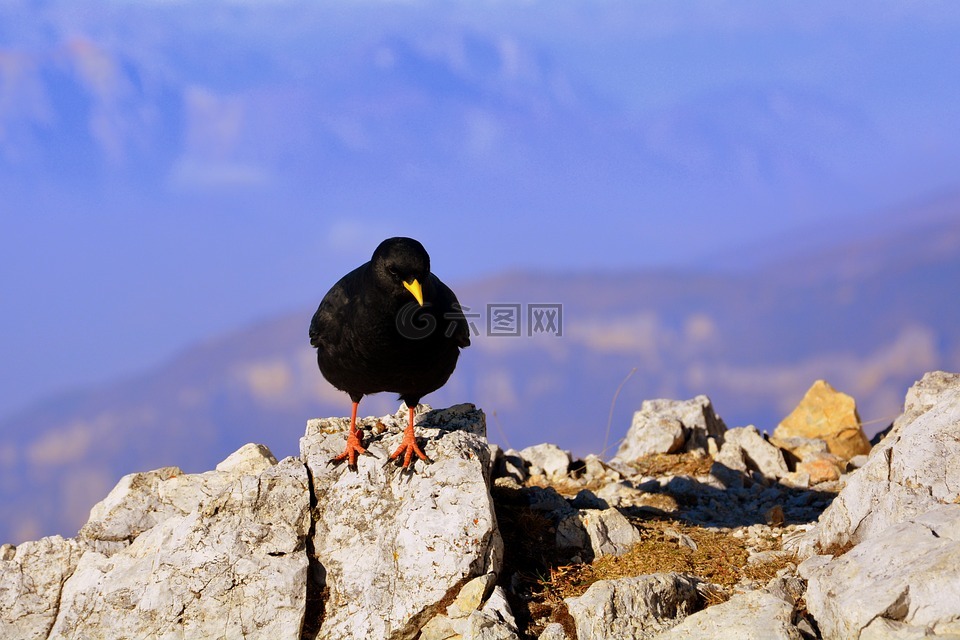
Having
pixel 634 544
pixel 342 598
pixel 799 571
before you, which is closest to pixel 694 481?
pixel 634 544

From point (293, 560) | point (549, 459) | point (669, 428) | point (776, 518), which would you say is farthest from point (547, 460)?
point (293, 560)

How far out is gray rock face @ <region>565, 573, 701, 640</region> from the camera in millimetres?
5984

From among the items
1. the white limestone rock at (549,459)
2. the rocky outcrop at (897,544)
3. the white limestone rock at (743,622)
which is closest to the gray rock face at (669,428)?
the white limestone rock at (549,459)

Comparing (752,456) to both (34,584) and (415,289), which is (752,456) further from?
(34,584)

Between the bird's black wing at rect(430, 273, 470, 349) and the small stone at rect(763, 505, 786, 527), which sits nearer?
the bird's black wing at rect(430, 273, 470, 349)

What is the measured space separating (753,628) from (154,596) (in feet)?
15.5

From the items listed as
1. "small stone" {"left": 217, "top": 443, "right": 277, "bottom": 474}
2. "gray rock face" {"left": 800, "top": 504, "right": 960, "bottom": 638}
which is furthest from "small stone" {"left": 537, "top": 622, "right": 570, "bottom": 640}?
"small stone" {"left": 217, "top": 443, "right": 277, "bottom": 474}

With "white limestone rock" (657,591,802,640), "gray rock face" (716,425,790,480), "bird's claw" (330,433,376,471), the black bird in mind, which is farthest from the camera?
"gray rock face" (716,425,790,480)

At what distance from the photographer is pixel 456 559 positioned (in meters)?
6.54

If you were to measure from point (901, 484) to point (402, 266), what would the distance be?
178 inches

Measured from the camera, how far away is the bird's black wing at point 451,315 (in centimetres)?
759

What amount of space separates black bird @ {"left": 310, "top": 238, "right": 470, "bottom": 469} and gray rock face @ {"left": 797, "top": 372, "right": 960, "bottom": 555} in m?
3.57

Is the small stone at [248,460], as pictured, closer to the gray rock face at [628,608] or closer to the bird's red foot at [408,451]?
the bird's red foot at [408,451]

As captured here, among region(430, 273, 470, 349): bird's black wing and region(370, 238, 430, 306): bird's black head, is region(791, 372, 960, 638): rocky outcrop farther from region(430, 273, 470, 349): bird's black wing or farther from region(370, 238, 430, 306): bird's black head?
region(370, 238, 430, 306): bird's black head
